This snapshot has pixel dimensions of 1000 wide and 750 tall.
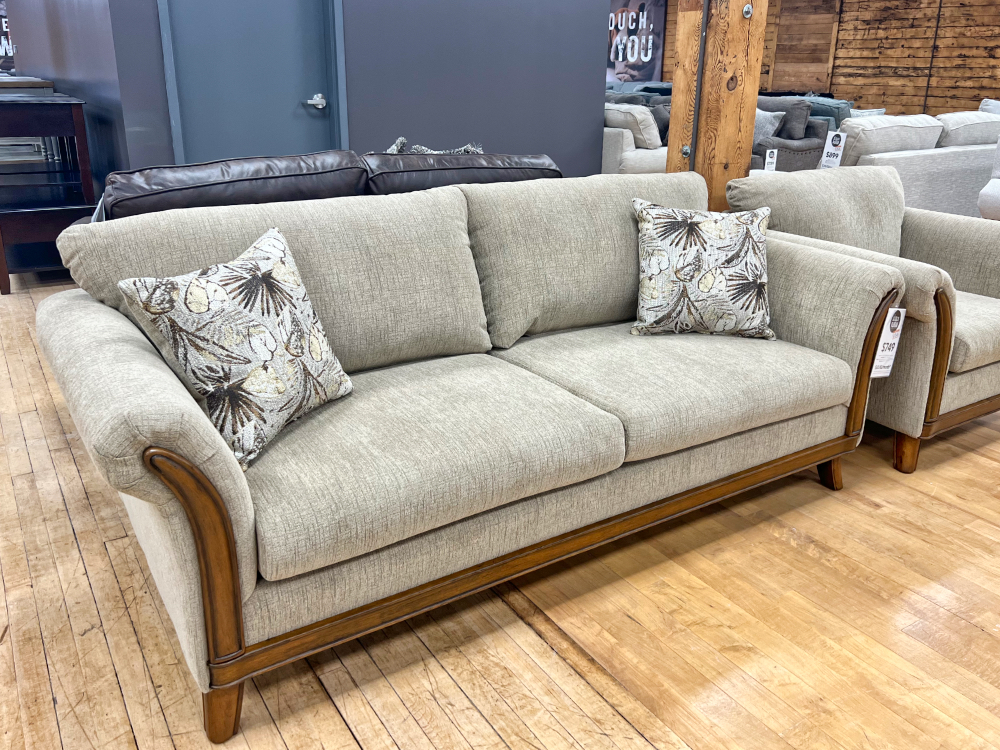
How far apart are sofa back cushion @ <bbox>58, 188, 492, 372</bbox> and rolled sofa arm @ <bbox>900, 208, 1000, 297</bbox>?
1.84m

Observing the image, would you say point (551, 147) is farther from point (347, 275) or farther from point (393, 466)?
point (393, 466)

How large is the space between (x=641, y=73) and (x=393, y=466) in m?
9.44

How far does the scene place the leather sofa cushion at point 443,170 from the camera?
2.27m

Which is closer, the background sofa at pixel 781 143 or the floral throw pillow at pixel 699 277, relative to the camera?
the floral throw pillow at pixel 699 277

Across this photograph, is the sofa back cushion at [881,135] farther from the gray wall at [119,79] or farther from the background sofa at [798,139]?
the gray wall at [119,79]

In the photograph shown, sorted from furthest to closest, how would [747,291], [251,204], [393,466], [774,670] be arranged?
[747,291], [251,204], [774,670], [393,466]

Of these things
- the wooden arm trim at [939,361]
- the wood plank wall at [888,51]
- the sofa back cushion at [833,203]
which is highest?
the wood plank wall at [888,51]

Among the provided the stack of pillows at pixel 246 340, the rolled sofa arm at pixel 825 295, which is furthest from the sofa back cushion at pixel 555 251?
the stack of pillows at pixel 246 340

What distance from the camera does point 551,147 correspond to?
18.0 ft

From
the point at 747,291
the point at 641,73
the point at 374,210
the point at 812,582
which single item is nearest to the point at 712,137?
the point at 747,291

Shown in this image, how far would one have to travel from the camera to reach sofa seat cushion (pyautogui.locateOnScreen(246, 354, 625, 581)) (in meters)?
1.43

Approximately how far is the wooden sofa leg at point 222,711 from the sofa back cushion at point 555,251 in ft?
3.70

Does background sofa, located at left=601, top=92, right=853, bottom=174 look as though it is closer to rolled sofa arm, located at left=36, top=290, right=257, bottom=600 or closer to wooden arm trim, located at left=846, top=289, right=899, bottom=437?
wooden arm trim, located at left=846, top=289, right=899, bottom=437

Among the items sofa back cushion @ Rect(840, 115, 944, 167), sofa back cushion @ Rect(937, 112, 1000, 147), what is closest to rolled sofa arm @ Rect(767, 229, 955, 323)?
sofa back cushion @ Rect(840, 115, 944, 167)
